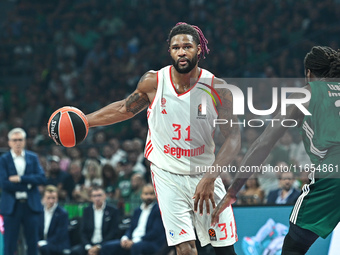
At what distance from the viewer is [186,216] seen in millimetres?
5094

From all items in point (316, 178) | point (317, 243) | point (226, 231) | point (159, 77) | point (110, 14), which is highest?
point (110, 14)

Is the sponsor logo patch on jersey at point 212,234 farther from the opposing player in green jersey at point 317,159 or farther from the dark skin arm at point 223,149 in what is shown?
the opposing player in green jersey at point 317,159

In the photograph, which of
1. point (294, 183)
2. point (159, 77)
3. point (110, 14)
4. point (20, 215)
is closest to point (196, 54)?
point (159, 77)

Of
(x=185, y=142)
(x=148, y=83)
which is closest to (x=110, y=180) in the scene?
(x=148, y=83)

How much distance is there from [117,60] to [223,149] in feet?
36.0

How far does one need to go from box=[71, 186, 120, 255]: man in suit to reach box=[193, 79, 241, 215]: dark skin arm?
4304 mm

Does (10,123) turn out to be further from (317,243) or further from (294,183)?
(317,243)

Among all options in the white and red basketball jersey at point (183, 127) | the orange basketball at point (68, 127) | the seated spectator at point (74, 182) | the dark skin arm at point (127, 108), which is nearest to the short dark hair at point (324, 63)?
the white and red basketball jersey at point (183, 127)

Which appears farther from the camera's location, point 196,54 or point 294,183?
point 294,183

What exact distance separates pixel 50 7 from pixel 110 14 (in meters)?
2.34

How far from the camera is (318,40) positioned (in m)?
12.5

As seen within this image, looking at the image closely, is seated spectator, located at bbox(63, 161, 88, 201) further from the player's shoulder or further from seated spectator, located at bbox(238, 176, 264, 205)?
the player's shoulder

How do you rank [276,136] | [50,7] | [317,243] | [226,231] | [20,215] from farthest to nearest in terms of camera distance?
1. [50,7]
2. [20,215]
3. [317,243]
4. [226,231]
5. [276,136]

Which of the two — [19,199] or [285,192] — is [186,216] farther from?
[19,199]
